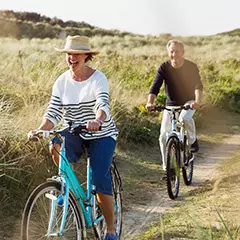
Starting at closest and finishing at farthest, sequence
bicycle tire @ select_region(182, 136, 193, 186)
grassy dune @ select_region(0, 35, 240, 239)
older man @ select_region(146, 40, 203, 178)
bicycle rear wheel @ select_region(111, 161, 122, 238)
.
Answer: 1. bicycle rear wheel @ select_region(111, 161, 122, 238)
2. grassy dune @ select_region(0, 35, 240, 239)
3. older man @ select_region(146, 40, 203, 178)
4. bicycle tire @ select_region(182, 136, 193, 186)

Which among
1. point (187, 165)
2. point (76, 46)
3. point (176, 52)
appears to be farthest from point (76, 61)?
point (187, 165)

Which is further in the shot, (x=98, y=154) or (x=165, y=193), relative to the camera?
(x=165, y=193)

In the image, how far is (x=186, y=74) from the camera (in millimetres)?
7438

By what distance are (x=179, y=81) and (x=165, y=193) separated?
145 centimetres

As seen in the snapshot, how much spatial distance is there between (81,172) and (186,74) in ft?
5.91

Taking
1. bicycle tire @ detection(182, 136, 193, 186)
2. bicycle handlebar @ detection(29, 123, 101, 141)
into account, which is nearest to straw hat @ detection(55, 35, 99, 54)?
bicycle handlebar @ detection(29, 123, 101, 141)

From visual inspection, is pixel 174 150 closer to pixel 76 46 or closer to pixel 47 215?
pixel 47 215

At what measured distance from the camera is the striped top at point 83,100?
461 cm

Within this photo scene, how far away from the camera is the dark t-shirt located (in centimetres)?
743

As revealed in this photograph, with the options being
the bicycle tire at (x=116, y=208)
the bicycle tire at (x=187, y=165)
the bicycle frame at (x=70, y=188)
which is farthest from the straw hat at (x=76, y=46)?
the bicycle tire at (x=187, y=165)

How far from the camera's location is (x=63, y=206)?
4.34 m

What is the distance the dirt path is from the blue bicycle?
595mm

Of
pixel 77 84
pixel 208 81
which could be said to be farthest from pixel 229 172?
pixel 208 81

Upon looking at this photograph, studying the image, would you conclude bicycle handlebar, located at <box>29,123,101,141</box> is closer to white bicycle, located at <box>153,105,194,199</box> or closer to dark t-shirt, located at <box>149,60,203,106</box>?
white bicycle, located at <box>153,105,194,199</box>
